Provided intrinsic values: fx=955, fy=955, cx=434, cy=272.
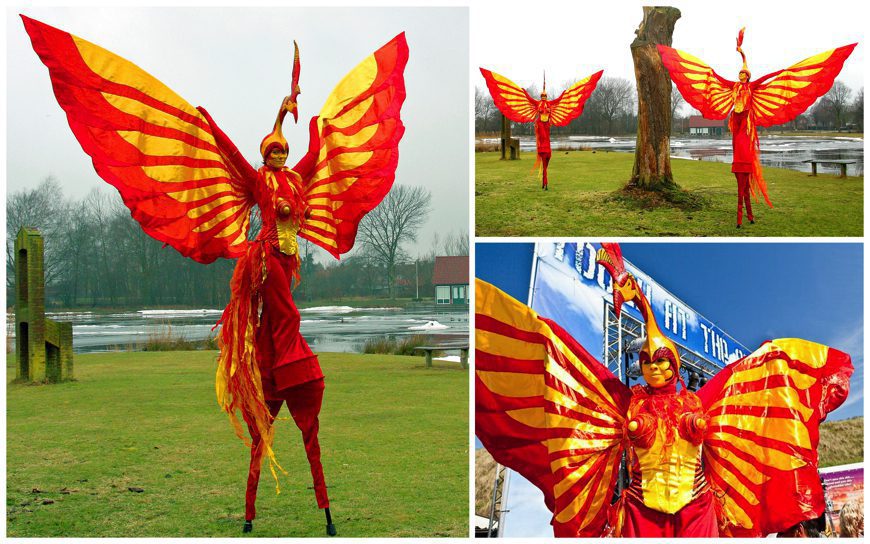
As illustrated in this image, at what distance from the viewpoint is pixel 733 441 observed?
5.18m

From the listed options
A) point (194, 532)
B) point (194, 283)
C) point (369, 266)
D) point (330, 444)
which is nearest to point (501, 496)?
point (330, 444)

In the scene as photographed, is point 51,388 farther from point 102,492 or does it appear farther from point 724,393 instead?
point 724,393

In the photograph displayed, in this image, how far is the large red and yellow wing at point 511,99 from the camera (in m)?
6.68

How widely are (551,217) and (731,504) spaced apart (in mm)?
2486

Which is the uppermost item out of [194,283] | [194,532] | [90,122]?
[90,122]

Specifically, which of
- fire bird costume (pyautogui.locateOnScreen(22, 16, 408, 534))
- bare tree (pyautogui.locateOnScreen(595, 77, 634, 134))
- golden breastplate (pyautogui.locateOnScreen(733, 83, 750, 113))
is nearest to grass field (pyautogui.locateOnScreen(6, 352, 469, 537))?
fire bird costume (pyautogui.locateOnScreen(22, 16, 408, 534))

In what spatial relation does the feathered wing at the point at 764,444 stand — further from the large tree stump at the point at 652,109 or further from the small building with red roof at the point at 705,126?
the small building with red roof at the point at 705,126

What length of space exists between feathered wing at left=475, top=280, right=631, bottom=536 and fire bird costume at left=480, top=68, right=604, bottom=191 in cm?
195

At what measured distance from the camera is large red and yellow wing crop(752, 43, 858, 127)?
611 centimetres

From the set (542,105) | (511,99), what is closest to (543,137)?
(542,105)

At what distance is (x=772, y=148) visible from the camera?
7.23 m

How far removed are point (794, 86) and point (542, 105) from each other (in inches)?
68.1

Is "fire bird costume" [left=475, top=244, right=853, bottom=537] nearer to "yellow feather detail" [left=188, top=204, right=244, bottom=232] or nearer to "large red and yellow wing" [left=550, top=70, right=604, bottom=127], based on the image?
"yellow feather detail" [left=188, top=204, right=244, bottom=232]

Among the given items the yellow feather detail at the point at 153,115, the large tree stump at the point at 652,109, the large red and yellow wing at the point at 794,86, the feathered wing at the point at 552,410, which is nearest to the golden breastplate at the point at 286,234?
the yellow feather detail at the point at 153,115
